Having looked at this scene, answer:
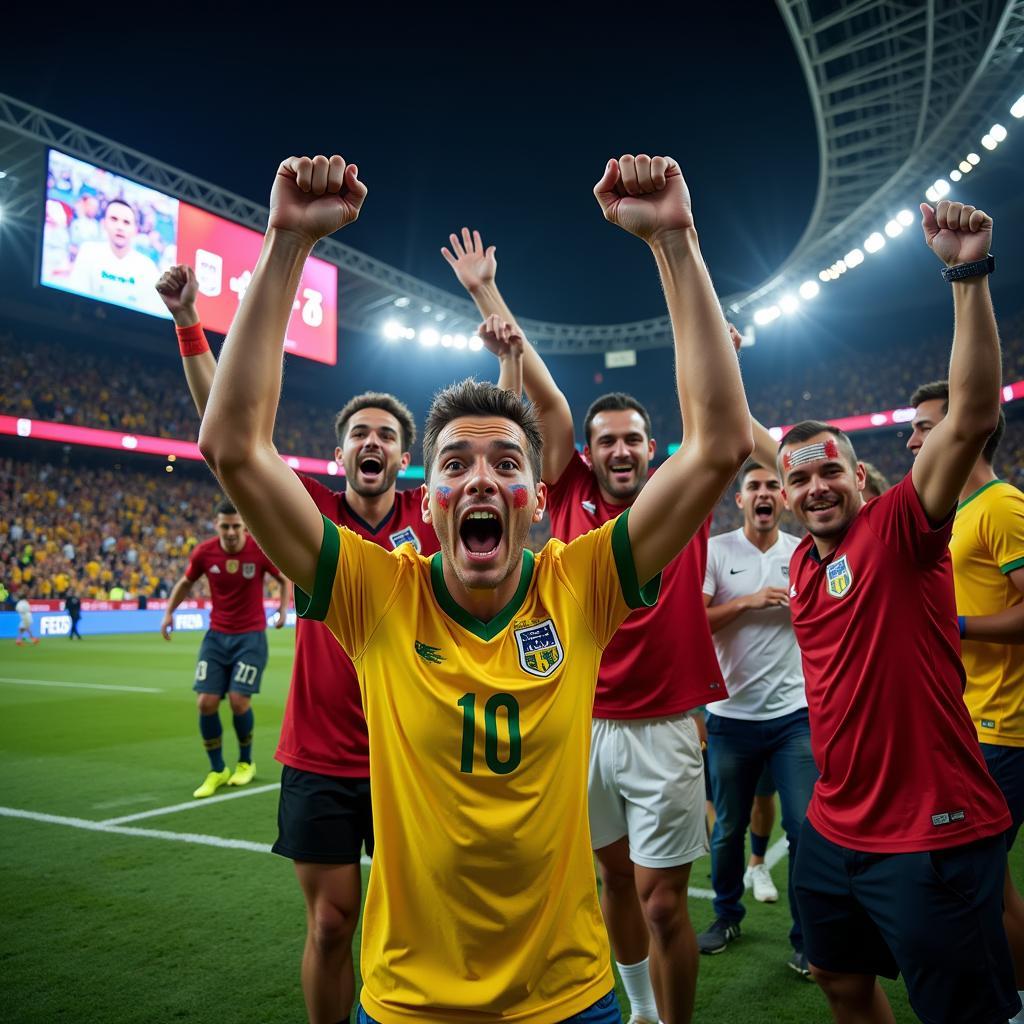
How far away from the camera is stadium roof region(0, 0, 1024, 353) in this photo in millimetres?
19297

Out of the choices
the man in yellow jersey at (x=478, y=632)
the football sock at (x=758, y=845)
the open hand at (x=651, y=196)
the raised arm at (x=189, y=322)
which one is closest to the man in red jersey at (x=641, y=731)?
the raised arm at (x=189, y=322)

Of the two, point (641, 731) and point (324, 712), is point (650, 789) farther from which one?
point (324, 712)

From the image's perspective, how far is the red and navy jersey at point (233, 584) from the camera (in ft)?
25.9

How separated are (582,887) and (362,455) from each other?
7.64 ft

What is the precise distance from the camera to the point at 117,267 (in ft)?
73.3

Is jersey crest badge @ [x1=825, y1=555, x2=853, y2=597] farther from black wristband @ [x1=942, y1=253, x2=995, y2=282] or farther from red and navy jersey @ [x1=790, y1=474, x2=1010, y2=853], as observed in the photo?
black wristband @ [x1=942, y1=253, x2=995, y2=282]

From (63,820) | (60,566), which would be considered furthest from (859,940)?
(60,566)

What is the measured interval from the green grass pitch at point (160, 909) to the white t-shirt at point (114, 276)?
53.6 ft

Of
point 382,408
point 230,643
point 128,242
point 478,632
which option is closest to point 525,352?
point 382,408

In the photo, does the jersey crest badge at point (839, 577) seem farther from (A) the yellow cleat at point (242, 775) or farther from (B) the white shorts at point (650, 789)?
(A) the yellow cleat at point (242, 775)

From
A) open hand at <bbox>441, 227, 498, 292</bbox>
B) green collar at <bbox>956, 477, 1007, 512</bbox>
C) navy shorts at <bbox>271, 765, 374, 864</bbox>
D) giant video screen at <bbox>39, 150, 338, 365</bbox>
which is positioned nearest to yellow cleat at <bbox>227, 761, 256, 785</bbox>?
navy shorts at <bbox>271, 765, 374, 864</bbox>

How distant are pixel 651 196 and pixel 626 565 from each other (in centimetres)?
90

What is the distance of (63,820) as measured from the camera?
622cm

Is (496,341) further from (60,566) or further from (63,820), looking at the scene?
(60,566)
